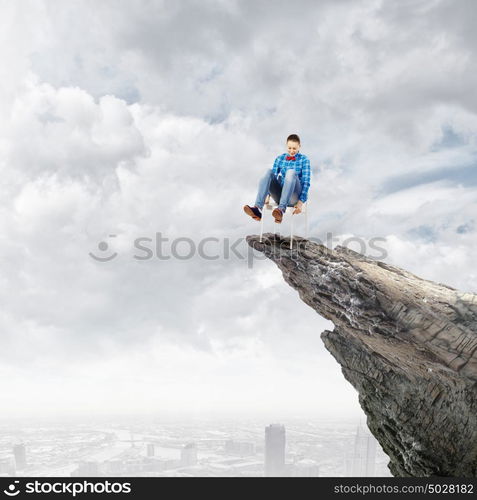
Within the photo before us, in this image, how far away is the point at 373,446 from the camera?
238 ft

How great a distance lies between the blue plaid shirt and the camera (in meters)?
10.7

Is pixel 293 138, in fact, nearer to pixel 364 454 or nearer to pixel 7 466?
pixel 364 454

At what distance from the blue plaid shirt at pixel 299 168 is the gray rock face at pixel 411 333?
6.55 feet

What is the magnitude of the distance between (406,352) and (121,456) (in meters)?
142

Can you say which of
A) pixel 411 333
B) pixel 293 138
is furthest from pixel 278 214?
pixel 411 333

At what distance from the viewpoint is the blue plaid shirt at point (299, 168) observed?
421 inches

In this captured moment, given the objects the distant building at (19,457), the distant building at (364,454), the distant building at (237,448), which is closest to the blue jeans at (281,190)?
the distant building at (364,454)

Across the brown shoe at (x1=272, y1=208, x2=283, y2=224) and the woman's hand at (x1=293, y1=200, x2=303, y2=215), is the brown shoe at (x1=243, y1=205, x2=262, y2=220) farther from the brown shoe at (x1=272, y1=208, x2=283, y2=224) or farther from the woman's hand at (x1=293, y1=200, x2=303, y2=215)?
the woman's hand at (x1=293, y1=200, x2=303, y2=215)

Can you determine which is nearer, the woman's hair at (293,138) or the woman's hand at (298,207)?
the woman's hair at (293,138)

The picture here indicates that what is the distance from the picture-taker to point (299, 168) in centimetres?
1072

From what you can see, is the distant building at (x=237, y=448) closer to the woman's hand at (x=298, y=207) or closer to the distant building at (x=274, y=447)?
the distant building at (x=274, y=447)

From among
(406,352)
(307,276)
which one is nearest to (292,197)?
(307,276)
